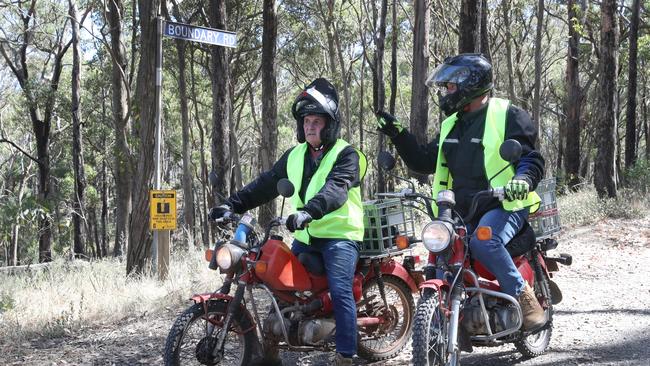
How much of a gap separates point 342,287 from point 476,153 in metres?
1.31

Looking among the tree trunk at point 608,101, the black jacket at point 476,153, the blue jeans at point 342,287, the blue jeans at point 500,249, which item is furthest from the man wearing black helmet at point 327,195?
the tree trunk at point 608,101

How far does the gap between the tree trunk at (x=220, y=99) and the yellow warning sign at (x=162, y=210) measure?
4535mm

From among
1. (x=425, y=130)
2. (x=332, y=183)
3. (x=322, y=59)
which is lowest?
(x=332, y=183)

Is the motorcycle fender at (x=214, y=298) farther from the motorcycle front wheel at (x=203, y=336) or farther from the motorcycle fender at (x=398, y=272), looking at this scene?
the motorcycle fender at (x=398, y=272)

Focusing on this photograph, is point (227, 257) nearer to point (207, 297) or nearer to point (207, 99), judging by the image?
point (207, 297)

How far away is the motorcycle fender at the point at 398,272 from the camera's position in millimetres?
5484

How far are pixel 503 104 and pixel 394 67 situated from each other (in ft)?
81.1

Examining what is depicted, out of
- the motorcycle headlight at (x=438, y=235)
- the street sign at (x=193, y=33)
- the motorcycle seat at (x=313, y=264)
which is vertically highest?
the street sign at (x=193, y=33)

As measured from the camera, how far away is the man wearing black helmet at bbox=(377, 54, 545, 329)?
461 cm

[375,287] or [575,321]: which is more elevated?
[375,287]

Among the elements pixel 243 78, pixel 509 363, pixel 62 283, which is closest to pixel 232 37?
pixel 62 283

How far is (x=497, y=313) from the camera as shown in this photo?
4.61 metres

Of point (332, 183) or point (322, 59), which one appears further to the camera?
point (322, 59)

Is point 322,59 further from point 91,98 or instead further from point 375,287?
point 375,287
